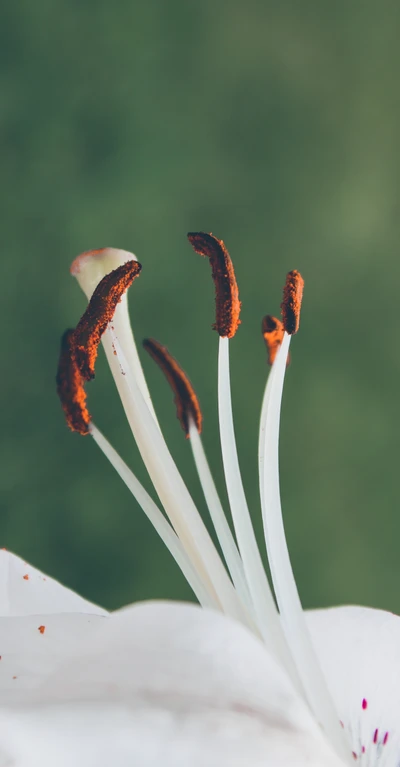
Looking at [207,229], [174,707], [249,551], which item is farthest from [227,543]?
[207,229]

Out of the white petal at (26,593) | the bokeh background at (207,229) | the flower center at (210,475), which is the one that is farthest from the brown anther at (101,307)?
the bokeh background at (207,229)

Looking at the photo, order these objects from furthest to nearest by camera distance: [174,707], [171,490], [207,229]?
[207,229] < [171,490] < [174,707]

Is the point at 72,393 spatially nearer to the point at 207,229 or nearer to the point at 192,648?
the point at 192,648

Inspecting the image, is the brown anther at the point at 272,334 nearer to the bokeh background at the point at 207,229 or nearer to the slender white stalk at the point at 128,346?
the slender white stalk at the point at 128,346

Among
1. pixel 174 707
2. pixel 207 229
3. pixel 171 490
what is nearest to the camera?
pixel 174 707

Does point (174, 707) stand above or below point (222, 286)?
below

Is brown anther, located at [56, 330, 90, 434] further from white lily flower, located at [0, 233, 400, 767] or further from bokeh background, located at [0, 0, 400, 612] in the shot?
bokeh background, located at [0, 0, 400, 612]

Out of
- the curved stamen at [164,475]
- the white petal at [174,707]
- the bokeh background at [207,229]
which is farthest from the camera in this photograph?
the bokeh background at [207,229]
